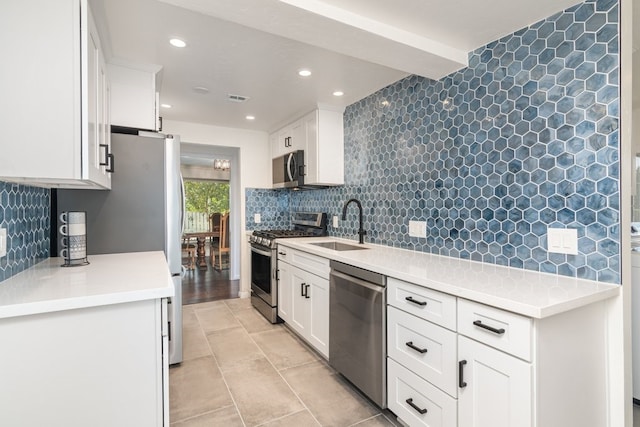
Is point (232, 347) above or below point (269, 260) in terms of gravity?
below

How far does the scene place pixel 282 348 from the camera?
110 inches

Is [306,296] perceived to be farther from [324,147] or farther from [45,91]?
[45,91]

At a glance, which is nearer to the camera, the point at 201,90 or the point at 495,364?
the point at 495,364

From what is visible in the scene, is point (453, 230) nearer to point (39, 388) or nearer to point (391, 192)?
point (391, 192)

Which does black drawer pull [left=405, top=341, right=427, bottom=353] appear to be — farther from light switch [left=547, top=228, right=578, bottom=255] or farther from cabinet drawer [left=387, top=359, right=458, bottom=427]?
light switch [left=547, top=228, right=578, bottom=255]

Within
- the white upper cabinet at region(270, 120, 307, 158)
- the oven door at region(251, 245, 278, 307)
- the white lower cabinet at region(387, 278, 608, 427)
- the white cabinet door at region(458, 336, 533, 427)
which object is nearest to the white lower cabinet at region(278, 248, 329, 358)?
the oven door at region(251, 245, 278, 307)

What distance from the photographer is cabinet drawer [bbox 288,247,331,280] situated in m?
2.45

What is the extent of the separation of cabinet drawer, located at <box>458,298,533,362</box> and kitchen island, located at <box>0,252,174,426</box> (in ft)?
4.10

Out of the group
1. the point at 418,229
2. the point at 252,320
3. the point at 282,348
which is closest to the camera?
the point at 418,229

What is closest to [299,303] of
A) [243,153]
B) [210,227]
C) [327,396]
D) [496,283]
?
[327,396]

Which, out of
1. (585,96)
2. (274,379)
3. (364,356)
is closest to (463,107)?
(585,96)

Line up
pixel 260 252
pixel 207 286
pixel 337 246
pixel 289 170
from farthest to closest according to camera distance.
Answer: pixel 207 286, pixel 289 170, pixel 260 252, pixel 337 246

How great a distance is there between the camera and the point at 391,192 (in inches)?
107

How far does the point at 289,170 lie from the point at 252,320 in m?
1.75
